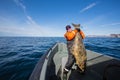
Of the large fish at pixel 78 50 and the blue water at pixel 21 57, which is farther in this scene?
the blue water at pixel 21 57

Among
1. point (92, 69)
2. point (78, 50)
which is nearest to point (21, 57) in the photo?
point (92, 69)

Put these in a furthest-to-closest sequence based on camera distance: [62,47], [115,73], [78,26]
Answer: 1. [62,47]
2. [115,73]
3. [78,26]

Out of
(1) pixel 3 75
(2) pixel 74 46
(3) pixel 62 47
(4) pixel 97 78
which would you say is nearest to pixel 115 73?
(4) pixel 97 78

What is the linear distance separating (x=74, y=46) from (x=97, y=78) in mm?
1606

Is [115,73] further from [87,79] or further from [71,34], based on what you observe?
[71,34]

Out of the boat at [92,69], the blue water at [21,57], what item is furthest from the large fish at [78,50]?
the blue water at [21,57]

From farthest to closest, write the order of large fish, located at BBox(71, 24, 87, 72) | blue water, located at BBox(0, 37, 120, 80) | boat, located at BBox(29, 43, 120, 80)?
blue water, located at BBox(0, 37, 120, 80)
boat, located at BBox(29, 43, 120, 80)
large fish, located at BBox(71, 24, 87, 72)

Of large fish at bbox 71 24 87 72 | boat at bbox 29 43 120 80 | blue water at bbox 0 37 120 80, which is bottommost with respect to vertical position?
blue water at bbox 0 37 120 80

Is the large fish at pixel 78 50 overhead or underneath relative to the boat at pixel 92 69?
overhead

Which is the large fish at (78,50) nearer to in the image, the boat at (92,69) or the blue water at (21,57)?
the boat at (92,69)

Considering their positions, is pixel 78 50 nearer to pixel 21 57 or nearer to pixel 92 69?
pixel 92 69

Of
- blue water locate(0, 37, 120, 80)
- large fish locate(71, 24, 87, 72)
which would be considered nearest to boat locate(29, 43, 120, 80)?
large fish locate(71, 24, 87, 72)

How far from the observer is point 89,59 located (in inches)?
182

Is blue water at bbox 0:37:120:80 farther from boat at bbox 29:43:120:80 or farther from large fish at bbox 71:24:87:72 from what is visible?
large fish at bbox 71:24:87:72
